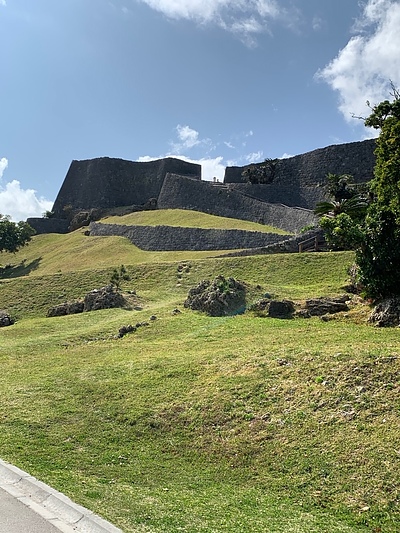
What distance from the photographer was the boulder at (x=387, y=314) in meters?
10.9

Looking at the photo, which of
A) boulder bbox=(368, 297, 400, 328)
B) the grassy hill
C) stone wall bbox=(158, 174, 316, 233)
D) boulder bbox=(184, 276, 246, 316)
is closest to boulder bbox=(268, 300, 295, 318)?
the grassy hill

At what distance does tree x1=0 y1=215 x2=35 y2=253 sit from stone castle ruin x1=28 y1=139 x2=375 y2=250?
6313 millimetres

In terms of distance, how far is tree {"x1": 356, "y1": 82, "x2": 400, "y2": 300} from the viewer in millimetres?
11836

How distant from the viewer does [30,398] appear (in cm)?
809

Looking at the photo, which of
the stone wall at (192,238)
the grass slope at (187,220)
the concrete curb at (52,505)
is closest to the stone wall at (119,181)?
the grass slope at (187,220)

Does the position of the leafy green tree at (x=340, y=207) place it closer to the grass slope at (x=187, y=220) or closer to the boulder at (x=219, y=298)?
the grass slope at (x=187, y=220)

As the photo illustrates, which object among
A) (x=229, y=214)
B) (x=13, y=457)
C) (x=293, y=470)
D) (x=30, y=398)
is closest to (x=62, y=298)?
(x=30, y=398)

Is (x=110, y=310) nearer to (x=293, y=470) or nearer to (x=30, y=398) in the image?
(x=30, y=398)

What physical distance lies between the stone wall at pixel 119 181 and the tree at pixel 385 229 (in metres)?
44.9

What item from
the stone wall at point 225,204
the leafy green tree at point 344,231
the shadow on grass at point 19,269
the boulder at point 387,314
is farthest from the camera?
the shadow on grass at point 19,269

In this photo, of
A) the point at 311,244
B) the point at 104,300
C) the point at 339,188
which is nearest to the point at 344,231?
the point at 104,300

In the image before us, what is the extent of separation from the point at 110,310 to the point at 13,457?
12.1 meters

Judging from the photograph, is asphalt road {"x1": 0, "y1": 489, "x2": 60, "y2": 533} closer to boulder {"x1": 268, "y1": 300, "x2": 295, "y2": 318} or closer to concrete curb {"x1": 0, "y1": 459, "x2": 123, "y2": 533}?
concrete curb {"x1": 0, "y1": 459, "x2": 123, "y2": 533}

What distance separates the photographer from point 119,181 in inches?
2288
